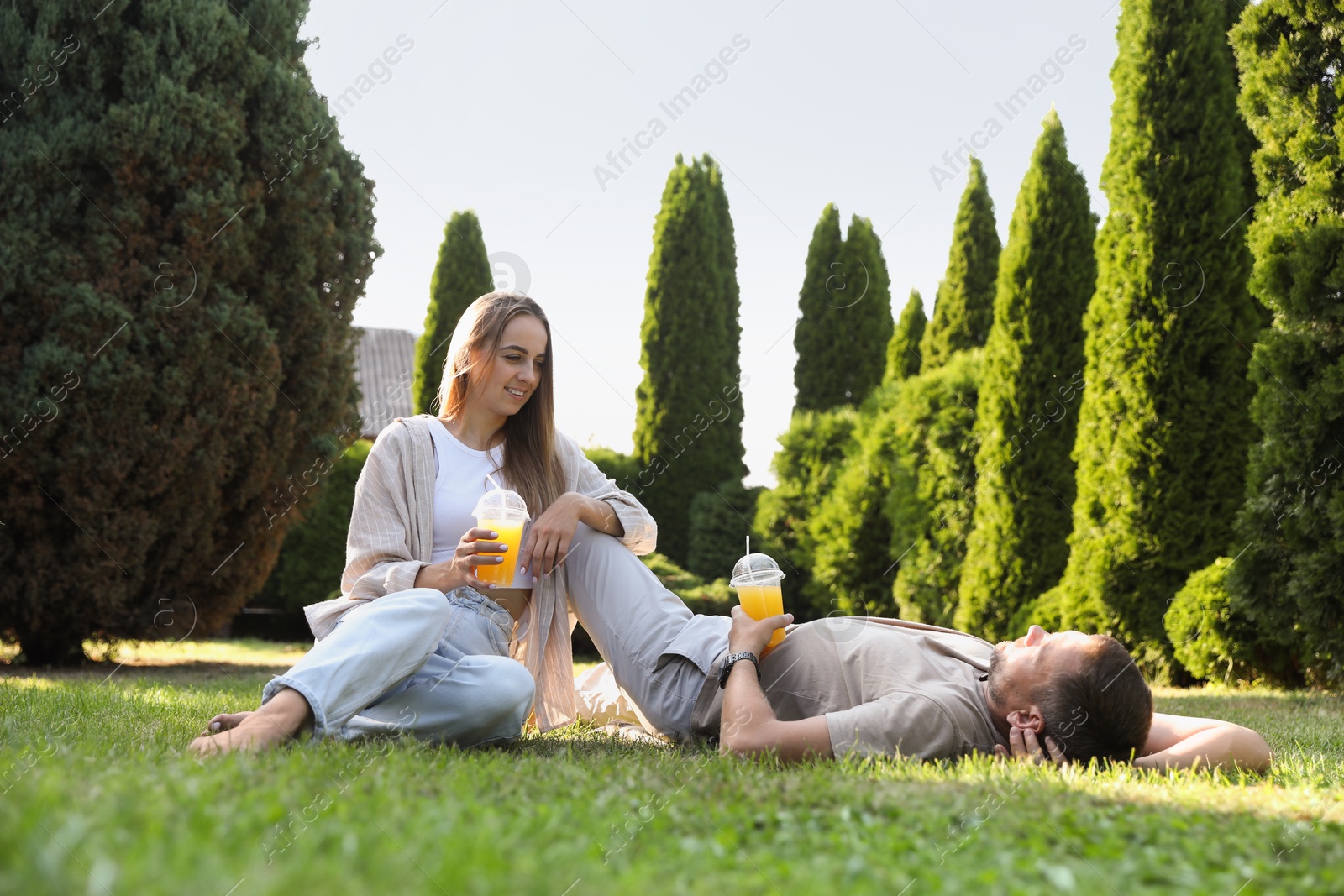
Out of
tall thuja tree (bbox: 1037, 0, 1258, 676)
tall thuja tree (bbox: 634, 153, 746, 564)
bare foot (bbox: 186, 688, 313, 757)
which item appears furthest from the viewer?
tall thuja tree (bbox: 634, 153, 746, 564)

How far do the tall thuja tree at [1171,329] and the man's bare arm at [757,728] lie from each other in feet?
18.2

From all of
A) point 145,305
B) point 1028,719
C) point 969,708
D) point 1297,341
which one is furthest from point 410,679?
point 1297,341

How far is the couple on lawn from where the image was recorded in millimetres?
2637

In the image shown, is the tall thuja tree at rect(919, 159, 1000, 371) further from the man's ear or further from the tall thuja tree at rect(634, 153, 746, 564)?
the man's ear

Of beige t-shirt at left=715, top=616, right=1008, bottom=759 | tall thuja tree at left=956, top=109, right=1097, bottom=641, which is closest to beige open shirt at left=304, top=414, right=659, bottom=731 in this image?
beige t-shirt at left=715, top=616, right=1008, bottom=759

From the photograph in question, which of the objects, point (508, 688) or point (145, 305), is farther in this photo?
point (145, 305)

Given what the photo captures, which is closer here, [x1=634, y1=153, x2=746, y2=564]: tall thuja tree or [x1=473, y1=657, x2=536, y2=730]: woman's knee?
[x1=473, y1=657, x2=536, y2=730]: woman's knee

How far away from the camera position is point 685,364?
15.1 m

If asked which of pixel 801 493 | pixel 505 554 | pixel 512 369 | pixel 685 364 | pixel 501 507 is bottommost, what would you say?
pixel 505 554

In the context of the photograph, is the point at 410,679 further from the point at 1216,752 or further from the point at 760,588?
the point at 1216,752

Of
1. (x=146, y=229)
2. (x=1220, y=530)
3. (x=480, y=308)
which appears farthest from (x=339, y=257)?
(x=1220, y=530)

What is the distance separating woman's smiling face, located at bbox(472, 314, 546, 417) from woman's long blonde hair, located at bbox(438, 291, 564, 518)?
2 cm

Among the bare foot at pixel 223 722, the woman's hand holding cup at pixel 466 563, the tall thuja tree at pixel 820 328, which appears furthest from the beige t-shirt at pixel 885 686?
the tall thuja tree at pixel 820 328

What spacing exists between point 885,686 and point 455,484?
1.64 metres
